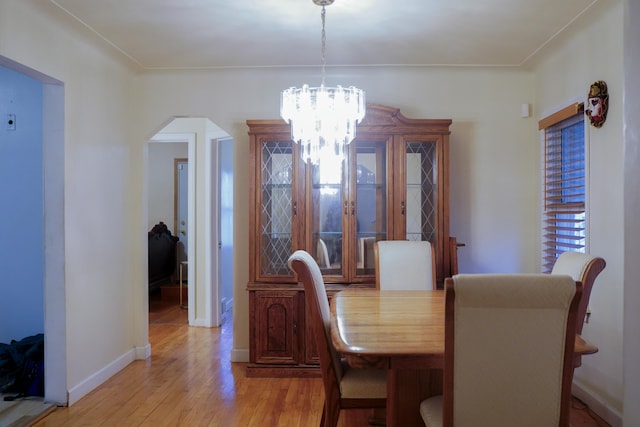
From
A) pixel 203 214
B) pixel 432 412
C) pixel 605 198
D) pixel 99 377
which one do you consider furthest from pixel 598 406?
pixel 203 214

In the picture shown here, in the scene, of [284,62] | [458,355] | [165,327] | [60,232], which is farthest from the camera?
[165,327]

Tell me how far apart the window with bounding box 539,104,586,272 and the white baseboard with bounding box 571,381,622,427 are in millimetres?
850

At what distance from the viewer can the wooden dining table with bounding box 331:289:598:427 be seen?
5.28 feet

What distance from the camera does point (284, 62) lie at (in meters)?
3.50

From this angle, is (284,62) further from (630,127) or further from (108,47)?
(630,127)

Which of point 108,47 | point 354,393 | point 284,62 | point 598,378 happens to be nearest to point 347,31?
point 284,62

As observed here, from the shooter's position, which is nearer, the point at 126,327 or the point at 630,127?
the point at 630,127

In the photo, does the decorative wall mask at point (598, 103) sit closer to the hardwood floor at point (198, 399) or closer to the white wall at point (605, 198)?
the white wall at point (605, 198)

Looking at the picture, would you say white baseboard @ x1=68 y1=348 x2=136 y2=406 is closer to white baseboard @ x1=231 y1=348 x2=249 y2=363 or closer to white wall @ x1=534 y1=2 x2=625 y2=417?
white baseboard @ x1=231 y1=348 x2=249 y2=363

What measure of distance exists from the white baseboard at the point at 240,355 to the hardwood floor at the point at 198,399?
0.21 feet

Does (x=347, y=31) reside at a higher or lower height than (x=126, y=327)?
higher

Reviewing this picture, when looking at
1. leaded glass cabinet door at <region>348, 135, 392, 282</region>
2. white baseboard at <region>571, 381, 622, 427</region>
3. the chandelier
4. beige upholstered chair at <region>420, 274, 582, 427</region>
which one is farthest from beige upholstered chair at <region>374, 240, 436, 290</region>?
beige upholstered chair at <region>420, 274, 582, 427</region>

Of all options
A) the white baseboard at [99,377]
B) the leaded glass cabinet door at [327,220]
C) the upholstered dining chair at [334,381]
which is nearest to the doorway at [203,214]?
the white baseboard at [99,377]

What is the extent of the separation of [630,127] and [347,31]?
2.18 meters
